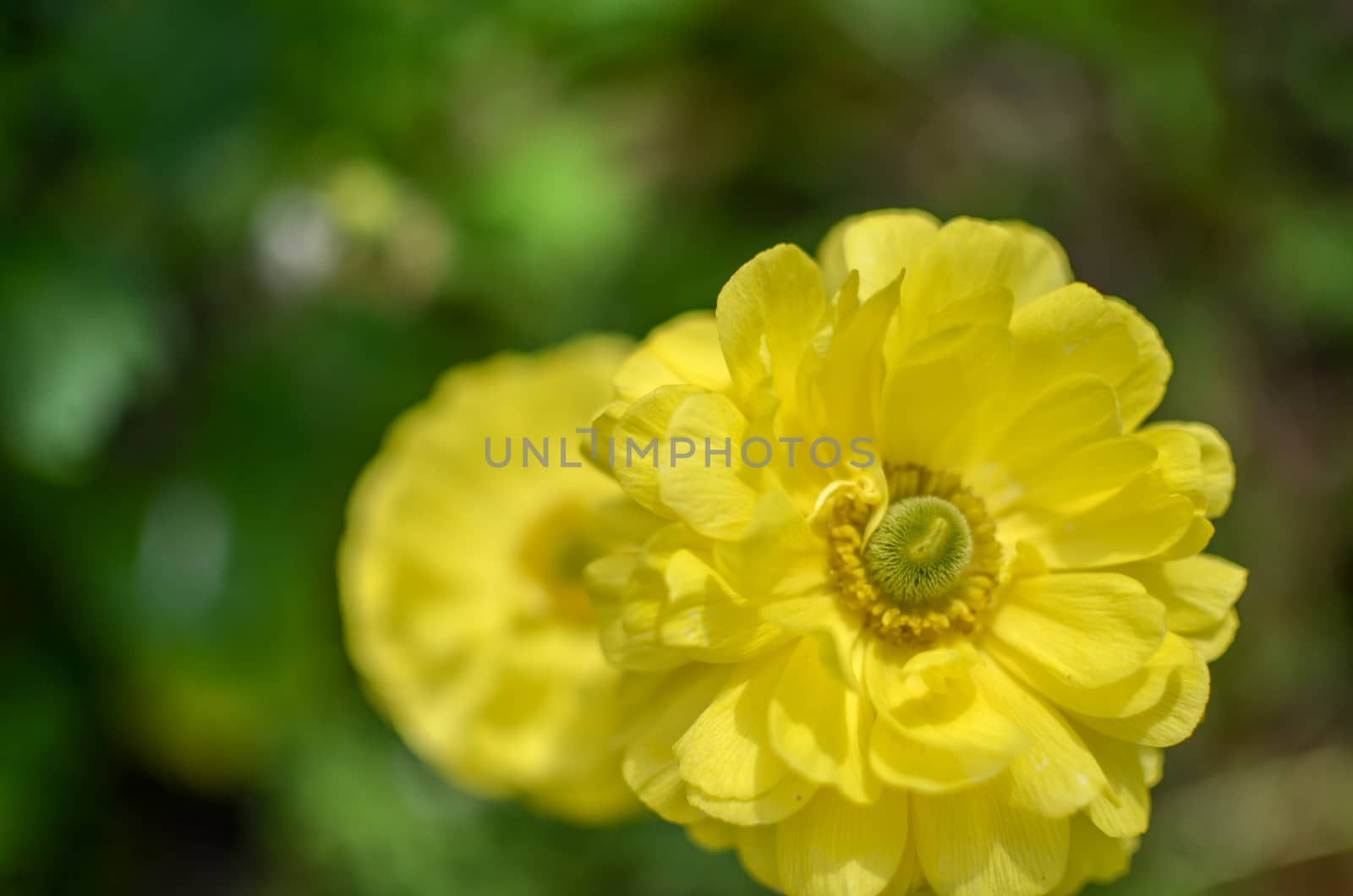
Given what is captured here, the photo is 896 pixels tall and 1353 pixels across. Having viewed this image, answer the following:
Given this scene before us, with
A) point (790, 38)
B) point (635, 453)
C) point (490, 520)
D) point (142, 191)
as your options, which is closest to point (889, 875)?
point (635, 453)

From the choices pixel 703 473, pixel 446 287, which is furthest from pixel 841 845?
pixel 446 287

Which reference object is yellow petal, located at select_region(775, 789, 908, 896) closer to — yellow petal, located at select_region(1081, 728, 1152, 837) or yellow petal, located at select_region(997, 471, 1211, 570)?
yellow petal, located at select_region(1081, 728, 1152, 837)

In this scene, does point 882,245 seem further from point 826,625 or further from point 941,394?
point 826,625

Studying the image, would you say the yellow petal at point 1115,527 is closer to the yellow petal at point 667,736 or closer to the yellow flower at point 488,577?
the yellow petal at point 667,736

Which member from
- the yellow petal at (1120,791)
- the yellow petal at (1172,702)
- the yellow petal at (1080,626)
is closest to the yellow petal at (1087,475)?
the yellow petal at (1080,626)

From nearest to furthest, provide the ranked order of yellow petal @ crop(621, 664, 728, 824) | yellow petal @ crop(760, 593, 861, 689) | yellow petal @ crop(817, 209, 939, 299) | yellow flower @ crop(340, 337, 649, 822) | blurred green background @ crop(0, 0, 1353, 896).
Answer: yellow petal @ crop(760, 593, 861, 689) < yellow petal @ crop(621, 664, 728, 824) < yellow petal @ crop(817, 209, 939, 299) < yellow flower @ crop(340, 337, 649, 822) < blurred green background @ crop(0, 0, 1353, 896)

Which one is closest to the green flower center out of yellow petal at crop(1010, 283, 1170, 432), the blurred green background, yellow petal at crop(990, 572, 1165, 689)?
yellow petal at crop(990, 572, 1165, 689)

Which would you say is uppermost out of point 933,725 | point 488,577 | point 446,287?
point 933,725
